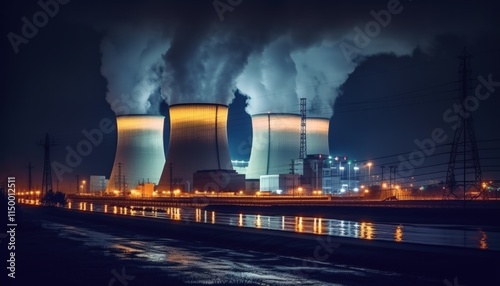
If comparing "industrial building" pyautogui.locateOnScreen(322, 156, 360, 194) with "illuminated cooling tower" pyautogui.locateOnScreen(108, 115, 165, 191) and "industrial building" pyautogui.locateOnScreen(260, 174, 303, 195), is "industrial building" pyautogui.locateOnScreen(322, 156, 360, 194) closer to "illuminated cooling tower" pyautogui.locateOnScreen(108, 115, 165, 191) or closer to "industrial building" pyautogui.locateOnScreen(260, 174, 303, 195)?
"industrial building" pyautogui.locateOnScreen(260, 174, 303, 195)

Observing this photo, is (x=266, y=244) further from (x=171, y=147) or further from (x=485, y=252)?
(x=171, y=147)

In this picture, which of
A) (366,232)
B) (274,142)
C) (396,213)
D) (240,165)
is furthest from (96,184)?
(366,232)

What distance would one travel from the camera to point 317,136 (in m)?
70.6

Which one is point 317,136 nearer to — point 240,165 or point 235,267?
point 240,165

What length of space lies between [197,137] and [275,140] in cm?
961

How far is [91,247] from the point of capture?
16188 mm

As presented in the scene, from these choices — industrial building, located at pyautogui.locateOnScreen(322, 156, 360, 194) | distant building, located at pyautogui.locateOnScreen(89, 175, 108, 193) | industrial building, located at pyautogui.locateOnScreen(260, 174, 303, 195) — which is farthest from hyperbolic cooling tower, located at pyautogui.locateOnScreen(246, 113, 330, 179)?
distant building, located at pyautogui.locateOnScreen(89, 175, 108, 193)

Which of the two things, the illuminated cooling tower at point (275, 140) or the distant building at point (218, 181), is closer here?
the illuminated cooling tower at point (275, 140)

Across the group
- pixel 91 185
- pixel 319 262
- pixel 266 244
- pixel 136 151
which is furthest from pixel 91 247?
pixel 91 185

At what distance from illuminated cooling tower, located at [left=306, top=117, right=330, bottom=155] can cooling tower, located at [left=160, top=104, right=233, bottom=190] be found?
1486cm

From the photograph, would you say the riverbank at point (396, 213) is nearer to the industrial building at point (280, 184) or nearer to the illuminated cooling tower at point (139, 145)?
the illuminated cooling tower at point (139, 145)

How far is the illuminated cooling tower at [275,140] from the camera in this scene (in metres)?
60.2

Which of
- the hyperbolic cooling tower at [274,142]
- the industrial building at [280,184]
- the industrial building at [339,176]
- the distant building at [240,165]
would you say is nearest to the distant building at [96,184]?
the distant building at [240,165]

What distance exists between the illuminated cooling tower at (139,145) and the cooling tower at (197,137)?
4.50m
